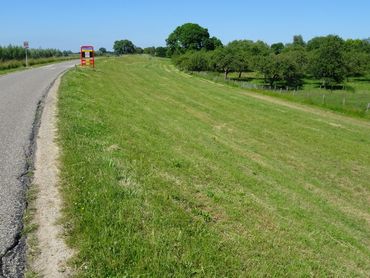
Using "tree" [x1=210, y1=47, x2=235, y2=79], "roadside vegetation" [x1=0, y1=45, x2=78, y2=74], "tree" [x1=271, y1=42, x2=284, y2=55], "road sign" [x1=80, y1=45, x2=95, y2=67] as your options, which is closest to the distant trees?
"tree" [x1=271, y1=42, x2=284, y2=55]

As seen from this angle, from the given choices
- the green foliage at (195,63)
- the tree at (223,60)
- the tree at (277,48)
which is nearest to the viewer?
the green foliage at (195,63)

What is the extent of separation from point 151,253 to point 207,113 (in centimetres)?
1476

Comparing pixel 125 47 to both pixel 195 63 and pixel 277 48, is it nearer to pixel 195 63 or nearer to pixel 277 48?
pixel 277 48

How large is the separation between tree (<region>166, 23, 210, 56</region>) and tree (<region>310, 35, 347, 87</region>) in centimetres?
7120

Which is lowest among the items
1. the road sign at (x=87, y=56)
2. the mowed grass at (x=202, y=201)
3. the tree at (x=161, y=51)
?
the mowed grass at (x=202, y=201)

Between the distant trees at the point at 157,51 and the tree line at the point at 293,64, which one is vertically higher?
the distant trees at the point at 157,51

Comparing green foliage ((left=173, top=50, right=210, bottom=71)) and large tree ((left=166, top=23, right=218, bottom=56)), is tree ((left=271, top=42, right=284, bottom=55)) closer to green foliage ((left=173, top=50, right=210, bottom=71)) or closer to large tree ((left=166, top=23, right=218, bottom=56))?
large tree ((left=166, top=23, right=218, bottom=56))

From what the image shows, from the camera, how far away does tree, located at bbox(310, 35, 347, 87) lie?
5978cm

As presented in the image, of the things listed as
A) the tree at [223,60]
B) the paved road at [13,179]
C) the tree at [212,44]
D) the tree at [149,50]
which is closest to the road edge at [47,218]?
the paved road at [13,179]

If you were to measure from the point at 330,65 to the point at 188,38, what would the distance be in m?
79.4

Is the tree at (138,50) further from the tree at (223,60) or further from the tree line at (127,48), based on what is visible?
the tree at (223,60)

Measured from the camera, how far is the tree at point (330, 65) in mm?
59781

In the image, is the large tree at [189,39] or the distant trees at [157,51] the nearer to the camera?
the large tree at [189,39]

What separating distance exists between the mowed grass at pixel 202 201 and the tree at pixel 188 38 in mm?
120544
